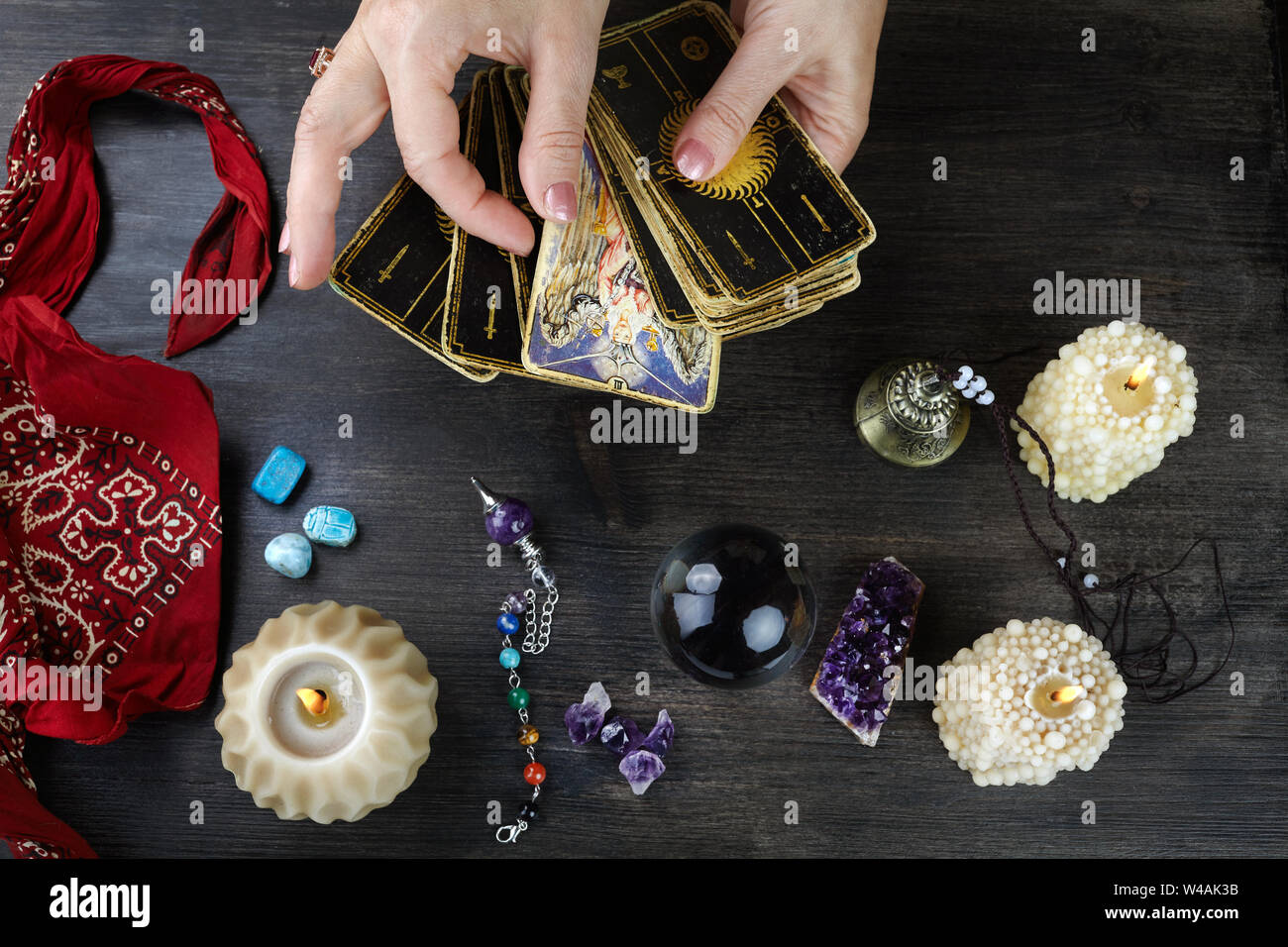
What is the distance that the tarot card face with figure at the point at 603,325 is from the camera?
3.25 feet

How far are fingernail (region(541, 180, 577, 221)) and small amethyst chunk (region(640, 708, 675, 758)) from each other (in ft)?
1.79

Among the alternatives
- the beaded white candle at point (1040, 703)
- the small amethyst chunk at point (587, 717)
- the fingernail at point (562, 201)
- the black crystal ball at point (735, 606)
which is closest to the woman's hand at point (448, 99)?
the fingernail at point (562, 201)

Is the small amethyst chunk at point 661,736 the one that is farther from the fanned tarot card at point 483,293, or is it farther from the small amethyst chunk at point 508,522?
the fanned tarot card at point 483,293

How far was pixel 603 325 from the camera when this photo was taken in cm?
101

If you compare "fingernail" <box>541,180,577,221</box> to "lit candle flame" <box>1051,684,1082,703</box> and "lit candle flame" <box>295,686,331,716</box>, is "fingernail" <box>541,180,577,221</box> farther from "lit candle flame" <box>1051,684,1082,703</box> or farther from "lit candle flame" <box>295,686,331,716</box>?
"lit candle flame" <box>1051,684,1082,703</box>

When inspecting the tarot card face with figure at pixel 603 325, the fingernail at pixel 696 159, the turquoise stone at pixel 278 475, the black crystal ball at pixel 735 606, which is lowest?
the black crystal ball at pixel 735 606

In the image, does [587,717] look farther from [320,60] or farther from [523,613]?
[320,60]

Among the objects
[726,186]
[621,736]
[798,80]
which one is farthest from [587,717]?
[798,80]

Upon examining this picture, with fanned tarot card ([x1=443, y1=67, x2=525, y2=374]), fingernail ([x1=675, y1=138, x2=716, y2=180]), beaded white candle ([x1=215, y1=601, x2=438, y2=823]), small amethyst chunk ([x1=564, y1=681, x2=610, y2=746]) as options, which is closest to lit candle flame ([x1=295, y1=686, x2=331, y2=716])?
beaded white candle ([x1=215, y1=601, x2=438, y2=823])

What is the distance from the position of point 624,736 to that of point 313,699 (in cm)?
33

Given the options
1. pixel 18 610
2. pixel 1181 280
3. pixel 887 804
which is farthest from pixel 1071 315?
pixel 18 610

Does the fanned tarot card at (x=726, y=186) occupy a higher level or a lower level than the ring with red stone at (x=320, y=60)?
lower

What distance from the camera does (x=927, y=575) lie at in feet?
3.47

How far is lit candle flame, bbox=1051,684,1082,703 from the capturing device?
0.90m
